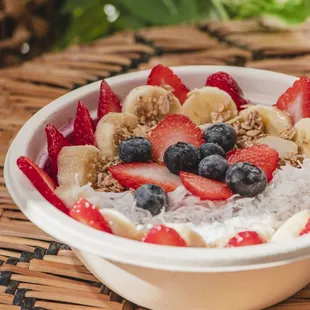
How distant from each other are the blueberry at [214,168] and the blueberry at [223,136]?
113mm

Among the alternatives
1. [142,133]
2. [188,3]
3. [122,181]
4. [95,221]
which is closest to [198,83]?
[142,133]

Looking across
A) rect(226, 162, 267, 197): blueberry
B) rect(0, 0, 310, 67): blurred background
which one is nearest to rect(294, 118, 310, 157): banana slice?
rect(226, 162, 267, 197): blueberry

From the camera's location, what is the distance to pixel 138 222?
115cm

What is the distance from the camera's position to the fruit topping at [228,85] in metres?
1.58

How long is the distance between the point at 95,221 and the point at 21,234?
0.38 m

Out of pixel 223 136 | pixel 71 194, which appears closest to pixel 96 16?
pixel 223 136

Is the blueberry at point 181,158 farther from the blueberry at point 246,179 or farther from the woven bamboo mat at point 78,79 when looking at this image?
the woven bamboo mat at point 78,79

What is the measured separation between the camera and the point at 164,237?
3.36 ft

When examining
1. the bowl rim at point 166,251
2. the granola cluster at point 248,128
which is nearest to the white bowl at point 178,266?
the bowl rim at point 166,251

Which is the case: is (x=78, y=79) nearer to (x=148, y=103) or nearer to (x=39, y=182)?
(x=148, y=103)

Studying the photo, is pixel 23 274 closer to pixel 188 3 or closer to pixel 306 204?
pixel 306 204

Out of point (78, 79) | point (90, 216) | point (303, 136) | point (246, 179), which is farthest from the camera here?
point (78, 79)

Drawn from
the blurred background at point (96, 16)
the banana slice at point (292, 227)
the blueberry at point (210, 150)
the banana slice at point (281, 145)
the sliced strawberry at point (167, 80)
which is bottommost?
the blurred background at point (96, 16)

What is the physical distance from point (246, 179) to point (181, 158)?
14 centimetres
